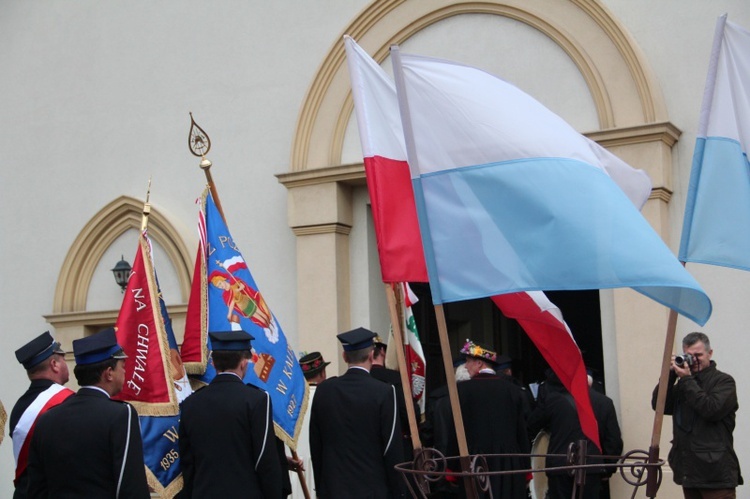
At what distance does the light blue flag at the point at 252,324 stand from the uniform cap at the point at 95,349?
A: 7.37 ft

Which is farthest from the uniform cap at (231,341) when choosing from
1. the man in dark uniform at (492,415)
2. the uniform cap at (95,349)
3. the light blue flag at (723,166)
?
the light blue flag at (723,166)

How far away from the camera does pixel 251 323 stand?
788 centimetres

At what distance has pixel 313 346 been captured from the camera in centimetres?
1073

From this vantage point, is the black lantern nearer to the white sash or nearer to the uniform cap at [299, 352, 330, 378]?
the uniform cap at [299, 352, 330, 378]

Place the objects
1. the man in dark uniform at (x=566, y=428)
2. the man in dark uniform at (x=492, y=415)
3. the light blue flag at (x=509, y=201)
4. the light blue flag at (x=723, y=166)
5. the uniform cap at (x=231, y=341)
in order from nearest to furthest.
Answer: the light blue flag at (x=509, y=201) < the light blue flag at (x=723, y=166) < the uniform cap at (x=231, y=341) < the man in dark uniform at (x=492, y=415) < the man in dark uniform at (x=566, y=428)

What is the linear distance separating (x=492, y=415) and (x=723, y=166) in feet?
11.7

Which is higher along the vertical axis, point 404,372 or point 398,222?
point 398,222

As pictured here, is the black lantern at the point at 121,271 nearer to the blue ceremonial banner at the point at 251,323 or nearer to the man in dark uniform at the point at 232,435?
the blue ceremonial banner at the point at 251,323

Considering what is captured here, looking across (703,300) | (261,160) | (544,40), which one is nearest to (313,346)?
(261,160)

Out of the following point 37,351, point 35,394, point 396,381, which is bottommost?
point 35,394

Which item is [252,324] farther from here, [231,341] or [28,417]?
[28,417]

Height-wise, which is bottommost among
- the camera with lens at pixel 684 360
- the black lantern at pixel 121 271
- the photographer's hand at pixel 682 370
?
the photographer's hand at pixel 682 370

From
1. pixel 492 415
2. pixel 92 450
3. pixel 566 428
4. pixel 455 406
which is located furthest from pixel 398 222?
pixel 566 428

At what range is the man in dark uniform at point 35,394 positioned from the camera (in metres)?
6.11
